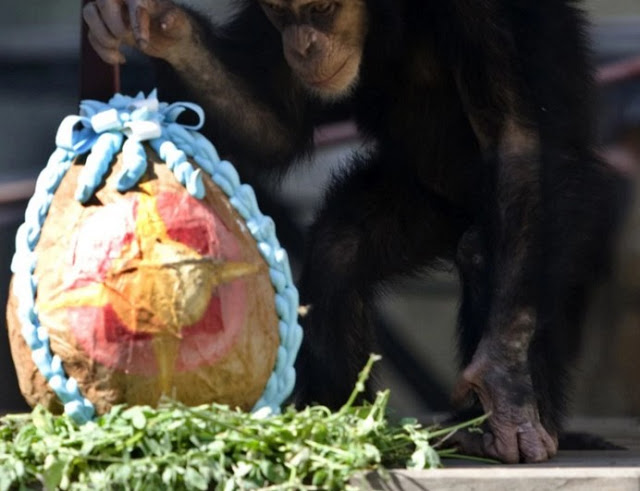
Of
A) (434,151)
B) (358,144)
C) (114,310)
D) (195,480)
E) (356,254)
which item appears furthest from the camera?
(358,144)

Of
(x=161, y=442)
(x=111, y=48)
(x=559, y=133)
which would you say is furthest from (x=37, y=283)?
(x=559, y=133)

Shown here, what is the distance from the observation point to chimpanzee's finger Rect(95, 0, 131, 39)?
304cm

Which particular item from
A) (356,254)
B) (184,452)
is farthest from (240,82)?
(184,452)

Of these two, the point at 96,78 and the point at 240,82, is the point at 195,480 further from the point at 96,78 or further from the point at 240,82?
the point at 240,82

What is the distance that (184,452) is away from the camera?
252 centimetres

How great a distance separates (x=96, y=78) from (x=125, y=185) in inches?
16.8

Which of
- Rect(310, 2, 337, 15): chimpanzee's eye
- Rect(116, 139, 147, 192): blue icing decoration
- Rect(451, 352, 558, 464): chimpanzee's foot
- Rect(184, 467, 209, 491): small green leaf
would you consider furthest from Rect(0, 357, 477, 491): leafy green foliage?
Rect(310, 2, 337, 15): chimpanzee's eye

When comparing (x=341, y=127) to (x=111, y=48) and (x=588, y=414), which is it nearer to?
(x=588, y=414)

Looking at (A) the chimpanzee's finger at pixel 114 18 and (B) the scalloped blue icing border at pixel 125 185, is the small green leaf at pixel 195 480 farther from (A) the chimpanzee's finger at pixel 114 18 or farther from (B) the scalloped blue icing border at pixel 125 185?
(A) the chimpanzee's finger at pixel 114 18

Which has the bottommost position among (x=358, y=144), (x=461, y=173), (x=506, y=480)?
(x=506, y=480)

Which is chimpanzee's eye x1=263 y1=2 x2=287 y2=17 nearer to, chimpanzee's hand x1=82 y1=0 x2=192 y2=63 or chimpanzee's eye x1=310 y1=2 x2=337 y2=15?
chimpanzee's eye x1=310 y1=2 x2=337 y2=15

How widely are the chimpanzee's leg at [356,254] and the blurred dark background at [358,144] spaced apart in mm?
953

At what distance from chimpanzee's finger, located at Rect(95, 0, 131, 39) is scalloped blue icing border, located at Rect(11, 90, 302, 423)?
0.27m

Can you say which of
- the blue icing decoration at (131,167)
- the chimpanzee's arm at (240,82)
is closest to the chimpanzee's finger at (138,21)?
the chimpanzee's arm at (240,82)
